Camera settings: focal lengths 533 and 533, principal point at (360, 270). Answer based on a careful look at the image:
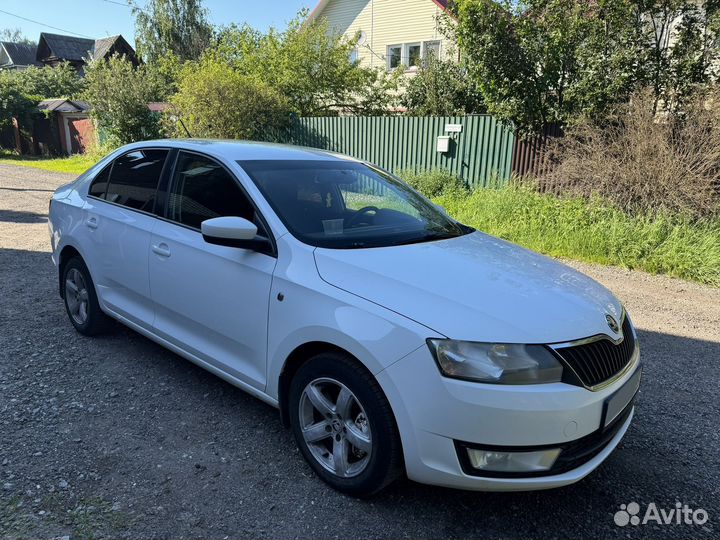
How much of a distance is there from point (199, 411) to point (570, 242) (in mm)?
6290

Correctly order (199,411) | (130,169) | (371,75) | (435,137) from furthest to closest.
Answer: (371,75) < (435,137) < (130,169) < (199,411)

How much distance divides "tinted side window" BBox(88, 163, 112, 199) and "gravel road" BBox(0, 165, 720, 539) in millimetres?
1228

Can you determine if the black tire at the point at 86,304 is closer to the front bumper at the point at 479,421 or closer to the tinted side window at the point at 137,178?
the tinted side window at the point at 137,178

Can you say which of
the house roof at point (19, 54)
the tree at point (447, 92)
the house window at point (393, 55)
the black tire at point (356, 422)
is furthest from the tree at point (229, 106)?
the house roof at point (19, 54)

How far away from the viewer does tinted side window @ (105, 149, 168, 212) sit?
3.89m

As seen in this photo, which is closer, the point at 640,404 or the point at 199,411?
the point at 199,411

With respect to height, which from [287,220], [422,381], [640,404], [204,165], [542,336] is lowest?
[640,404]

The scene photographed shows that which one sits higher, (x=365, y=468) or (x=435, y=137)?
(x=435, y=137)

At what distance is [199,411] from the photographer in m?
3.47

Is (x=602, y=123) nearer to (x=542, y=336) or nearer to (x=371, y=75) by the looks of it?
(x=542, y=336)

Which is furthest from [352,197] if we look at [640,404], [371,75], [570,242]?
[371,75]

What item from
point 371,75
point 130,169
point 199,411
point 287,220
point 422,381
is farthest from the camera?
point 371,75

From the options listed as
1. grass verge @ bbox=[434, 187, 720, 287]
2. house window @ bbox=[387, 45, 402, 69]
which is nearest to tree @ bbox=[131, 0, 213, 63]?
house window @ bbox=[387, 45, 402, 69]

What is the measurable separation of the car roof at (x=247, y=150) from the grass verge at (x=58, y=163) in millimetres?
18415
